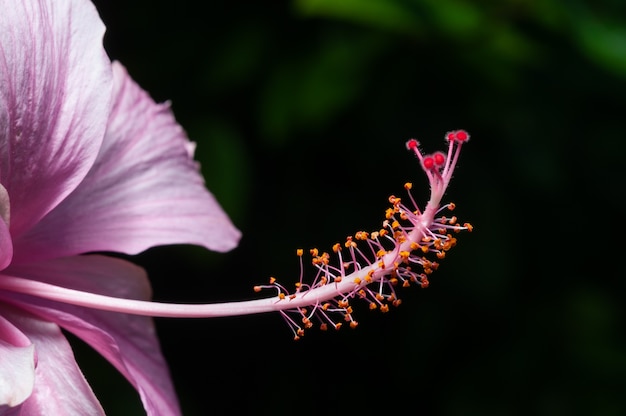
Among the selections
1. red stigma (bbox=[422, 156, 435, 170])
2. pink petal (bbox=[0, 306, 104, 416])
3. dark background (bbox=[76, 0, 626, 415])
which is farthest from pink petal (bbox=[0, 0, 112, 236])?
dark background (bbox=[76, 0, 626, 415])

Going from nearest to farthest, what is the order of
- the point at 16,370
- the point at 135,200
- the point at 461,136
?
the point at 16,370 → the point at 461,136 → the point at 135,200

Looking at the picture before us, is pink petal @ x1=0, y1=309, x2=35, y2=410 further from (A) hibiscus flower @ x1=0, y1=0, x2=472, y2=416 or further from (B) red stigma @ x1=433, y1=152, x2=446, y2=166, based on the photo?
(B) red stigma @ x1=433, y1=152, x2=446, y2=166

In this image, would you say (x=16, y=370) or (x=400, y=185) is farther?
(x=400, y=185)

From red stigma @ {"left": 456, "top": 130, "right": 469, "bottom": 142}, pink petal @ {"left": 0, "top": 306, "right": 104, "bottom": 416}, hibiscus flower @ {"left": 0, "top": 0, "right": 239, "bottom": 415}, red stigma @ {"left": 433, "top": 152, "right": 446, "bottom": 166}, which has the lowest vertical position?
pink petal @ {"left": 0, "top": 306, "right": 104, "bottom": 416}

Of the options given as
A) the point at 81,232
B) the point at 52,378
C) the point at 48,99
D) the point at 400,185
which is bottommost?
the point at 52,378

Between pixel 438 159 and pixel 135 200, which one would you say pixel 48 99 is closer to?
pixel 135 200

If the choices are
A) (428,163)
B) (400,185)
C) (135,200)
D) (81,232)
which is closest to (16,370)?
(81,232)

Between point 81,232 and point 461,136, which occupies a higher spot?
point 461,136
